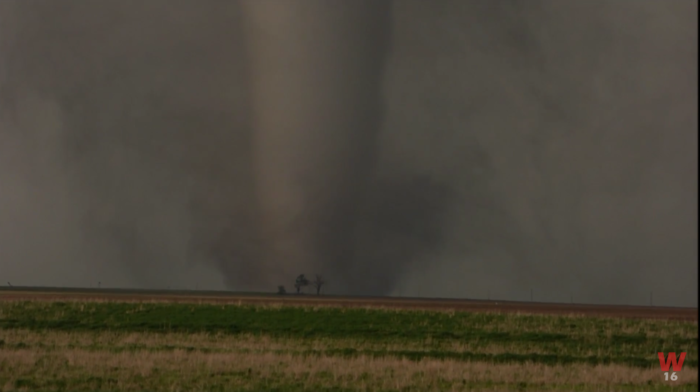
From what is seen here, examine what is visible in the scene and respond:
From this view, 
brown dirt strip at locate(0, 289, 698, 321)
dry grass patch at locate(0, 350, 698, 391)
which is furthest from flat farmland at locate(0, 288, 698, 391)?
brown dirt strip at locate(0, 289, 698, 321)

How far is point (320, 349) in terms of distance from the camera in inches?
1597

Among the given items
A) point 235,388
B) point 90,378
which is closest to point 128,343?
point 90,378

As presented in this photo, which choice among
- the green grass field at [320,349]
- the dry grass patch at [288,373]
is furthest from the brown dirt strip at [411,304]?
the dry grass patch at [288,373]

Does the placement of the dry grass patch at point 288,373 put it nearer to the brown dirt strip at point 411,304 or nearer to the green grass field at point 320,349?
the green grass field at point 320,349

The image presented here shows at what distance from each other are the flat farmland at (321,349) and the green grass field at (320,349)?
0.07 meters

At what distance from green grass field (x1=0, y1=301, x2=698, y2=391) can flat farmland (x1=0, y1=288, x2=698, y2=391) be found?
0.07 metres

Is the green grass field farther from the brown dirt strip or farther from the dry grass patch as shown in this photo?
the brown dirt strip

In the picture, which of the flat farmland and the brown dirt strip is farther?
the brown dirt strip

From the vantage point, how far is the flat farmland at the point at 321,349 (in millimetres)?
27750

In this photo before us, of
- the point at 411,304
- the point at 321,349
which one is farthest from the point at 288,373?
the point at 411,304

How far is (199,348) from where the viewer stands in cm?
3909

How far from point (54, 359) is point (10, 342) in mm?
11028

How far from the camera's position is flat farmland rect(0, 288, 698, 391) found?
2775cm

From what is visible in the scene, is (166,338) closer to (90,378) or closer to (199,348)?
(199,348)
